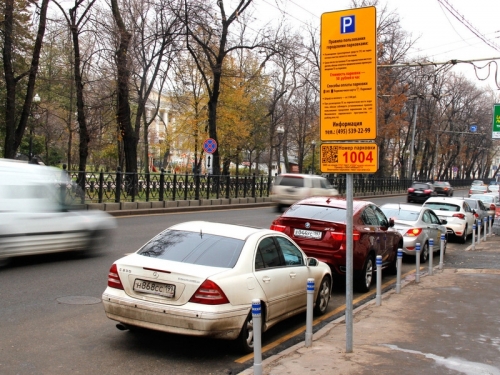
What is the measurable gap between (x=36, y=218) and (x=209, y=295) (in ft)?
18.8

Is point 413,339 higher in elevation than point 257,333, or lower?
lower

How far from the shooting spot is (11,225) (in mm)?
9688

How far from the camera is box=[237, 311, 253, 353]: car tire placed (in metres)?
6.03

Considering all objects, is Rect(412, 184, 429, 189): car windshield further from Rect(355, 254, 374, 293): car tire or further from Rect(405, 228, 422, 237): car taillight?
Rect(355, 254, 374, 293): car tire

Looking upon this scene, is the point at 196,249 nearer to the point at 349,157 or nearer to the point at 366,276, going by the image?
the point at 349,157

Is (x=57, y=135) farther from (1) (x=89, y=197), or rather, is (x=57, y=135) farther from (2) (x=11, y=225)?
(2) (x=11, y=225)

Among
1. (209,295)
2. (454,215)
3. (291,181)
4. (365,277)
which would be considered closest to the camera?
(209,295)

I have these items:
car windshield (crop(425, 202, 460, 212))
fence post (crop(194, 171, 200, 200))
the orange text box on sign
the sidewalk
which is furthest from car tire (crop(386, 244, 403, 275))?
fence post (crop(194, 171, 200, 200))

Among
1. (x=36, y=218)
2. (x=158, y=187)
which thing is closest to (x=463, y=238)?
(x=158, y=187)

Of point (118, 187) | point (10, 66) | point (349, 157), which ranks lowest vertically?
point (118, 187)

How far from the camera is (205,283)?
225 inches

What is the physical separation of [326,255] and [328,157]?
159 inches

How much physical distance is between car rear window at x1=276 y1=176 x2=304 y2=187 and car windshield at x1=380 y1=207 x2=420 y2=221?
11133mm

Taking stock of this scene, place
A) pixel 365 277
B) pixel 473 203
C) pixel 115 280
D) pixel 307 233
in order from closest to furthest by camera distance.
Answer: pixel 115 280, pixel 307 233, pixel 365 277, pixel 473 203
